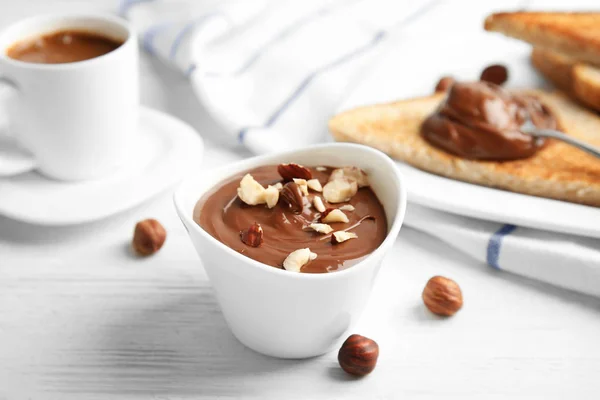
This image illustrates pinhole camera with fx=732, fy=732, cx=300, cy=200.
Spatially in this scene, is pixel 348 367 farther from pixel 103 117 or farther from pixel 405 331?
pixel 103 117

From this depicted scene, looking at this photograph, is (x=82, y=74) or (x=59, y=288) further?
(x=82, y=74)

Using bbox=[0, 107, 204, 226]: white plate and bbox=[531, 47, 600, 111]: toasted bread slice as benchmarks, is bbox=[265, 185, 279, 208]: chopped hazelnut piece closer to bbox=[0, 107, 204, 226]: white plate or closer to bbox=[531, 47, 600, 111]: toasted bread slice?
bbox=[0, 107, 204, 226]: white plate

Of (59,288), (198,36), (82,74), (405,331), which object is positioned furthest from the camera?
(198,36)

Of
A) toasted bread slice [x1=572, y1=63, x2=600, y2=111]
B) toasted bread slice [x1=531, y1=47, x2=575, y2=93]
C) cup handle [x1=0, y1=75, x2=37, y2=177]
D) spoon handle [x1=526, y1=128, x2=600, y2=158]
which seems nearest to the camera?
spoon handle [x1=526, y1=128, x2=600, y2=158]

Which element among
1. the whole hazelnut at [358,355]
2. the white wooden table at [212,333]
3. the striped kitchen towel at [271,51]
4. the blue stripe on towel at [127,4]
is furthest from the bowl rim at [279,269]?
the blue stripe on towel at [127,4]

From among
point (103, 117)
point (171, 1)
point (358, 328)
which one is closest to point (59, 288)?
point (103, 117)

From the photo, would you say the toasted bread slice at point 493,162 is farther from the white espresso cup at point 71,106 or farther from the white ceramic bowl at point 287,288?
the white espresso cup at point 71,106

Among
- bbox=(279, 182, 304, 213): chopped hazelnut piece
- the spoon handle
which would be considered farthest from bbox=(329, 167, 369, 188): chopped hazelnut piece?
the spoon handle
